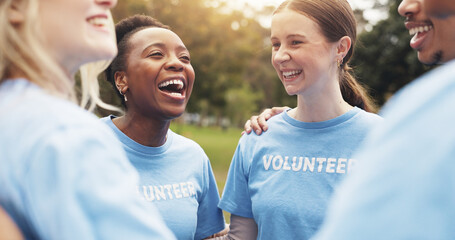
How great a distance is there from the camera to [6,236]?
1.06 meters

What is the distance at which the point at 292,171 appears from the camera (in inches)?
106

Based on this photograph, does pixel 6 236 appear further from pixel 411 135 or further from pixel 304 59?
pixel 304 59

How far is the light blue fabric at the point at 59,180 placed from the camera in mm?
1069

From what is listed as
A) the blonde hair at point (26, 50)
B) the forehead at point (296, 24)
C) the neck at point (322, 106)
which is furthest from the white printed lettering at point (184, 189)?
the blonde hair at point (26, 50)

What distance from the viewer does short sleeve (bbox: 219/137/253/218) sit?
2.86 metres

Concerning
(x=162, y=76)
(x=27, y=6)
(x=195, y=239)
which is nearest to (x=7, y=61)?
(x=27, y=6)

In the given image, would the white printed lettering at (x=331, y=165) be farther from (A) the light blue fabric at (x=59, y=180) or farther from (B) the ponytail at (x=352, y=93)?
(A) the light blue fabric at (x=59, y=180)

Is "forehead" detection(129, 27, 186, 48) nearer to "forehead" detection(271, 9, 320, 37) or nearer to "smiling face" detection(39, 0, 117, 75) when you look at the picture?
"forehead" detection(271, 9, 320, 37)

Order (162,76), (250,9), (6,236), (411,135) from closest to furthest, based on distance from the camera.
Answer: (411,135) < (6,236) < (162,76) < (250,9)

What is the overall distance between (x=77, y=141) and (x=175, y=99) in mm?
1927

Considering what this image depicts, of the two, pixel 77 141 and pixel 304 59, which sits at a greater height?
pixel 304 59

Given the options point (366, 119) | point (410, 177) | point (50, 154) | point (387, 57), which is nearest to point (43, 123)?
point (50, 154)

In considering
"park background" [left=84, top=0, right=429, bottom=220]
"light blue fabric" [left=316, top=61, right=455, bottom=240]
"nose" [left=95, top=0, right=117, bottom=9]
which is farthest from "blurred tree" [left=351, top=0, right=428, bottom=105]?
"light blue fabric" [left=316, top=61, right=455, bottom=240]

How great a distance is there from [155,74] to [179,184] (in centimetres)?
78
